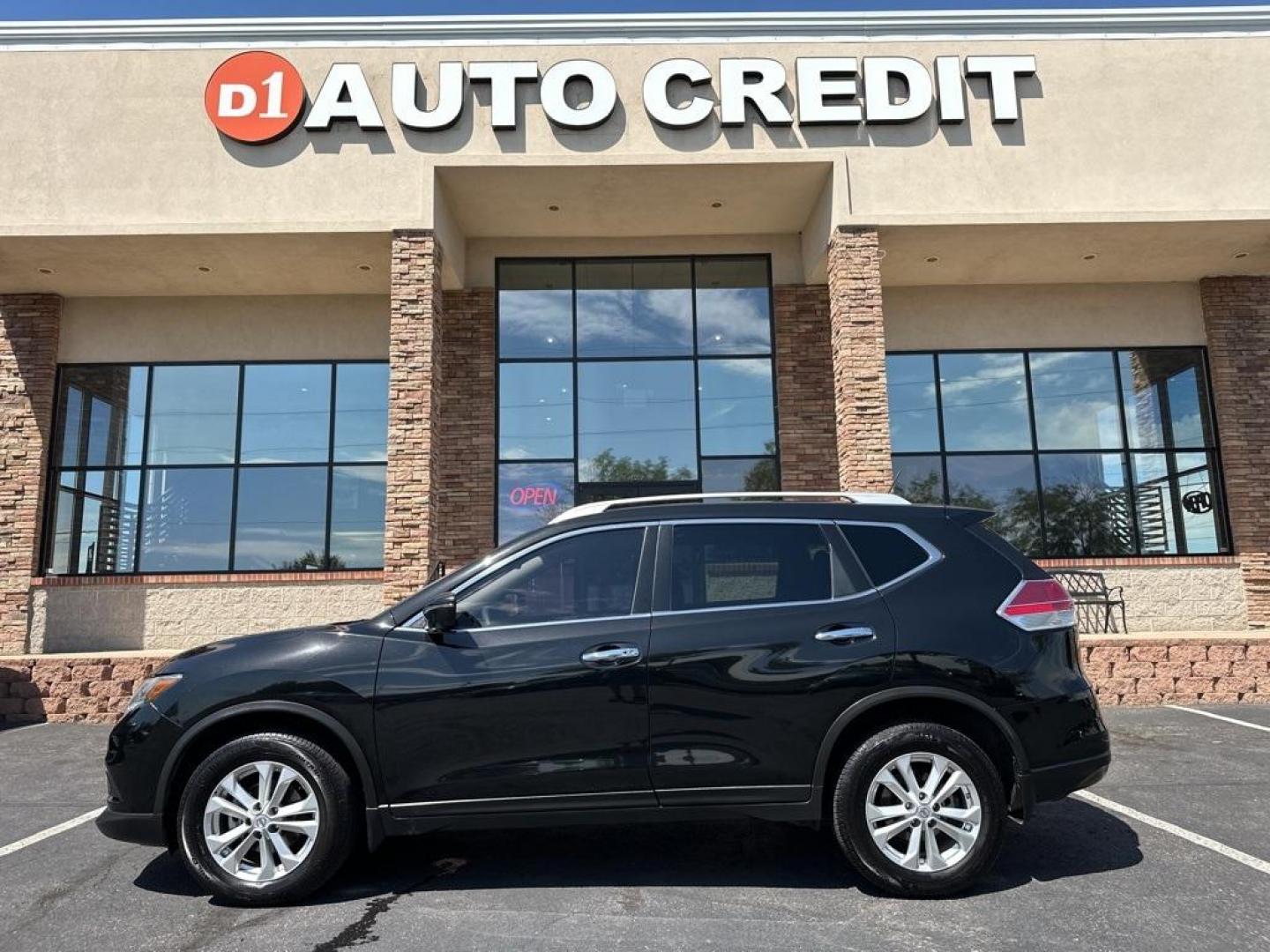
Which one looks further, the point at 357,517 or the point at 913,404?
the point at 913,404

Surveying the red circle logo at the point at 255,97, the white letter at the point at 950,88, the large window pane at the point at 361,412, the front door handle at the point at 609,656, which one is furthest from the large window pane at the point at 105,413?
the white letter at the point at 950,88

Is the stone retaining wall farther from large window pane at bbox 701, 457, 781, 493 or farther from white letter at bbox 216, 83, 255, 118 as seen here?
white letter at bbox 216, 83, 255, 118

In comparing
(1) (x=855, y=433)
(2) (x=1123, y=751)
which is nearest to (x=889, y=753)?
(2) (x=1123, y=751)

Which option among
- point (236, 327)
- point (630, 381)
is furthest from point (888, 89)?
point (236, 327)

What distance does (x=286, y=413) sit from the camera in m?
13.4

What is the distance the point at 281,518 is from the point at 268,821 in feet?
33.3

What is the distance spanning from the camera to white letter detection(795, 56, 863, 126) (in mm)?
11117

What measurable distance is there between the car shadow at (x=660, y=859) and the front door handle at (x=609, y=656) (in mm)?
1092

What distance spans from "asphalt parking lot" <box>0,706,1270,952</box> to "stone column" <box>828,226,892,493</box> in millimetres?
5841

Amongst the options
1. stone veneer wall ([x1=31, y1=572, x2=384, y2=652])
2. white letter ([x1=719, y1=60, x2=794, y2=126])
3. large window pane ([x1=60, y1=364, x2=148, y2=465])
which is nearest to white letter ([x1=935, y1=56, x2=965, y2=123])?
white letter ([x1=719, y1=60, x2=794, y2=126])

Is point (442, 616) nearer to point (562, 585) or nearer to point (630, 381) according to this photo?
point (562, 585)

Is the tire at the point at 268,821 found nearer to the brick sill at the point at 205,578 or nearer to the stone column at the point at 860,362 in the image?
the stone column at the point at 860,362

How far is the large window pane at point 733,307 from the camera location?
43.5 ft

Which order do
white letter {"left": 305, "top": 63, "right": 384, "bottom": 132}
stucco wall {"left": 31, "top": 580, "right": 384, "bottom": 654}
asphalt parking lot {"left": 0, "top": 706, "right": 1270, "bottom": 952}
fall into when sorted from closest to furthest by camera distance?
asphalt parking lot {"left": 0, "top": 706, "right": 1270, "bottom": 952}, white letter {"left": 305, "top": 63, "right": 384, "bottom": 132}, stucco wall {"left": 31, "top": 580, "right": 384, "bottom": 654}
